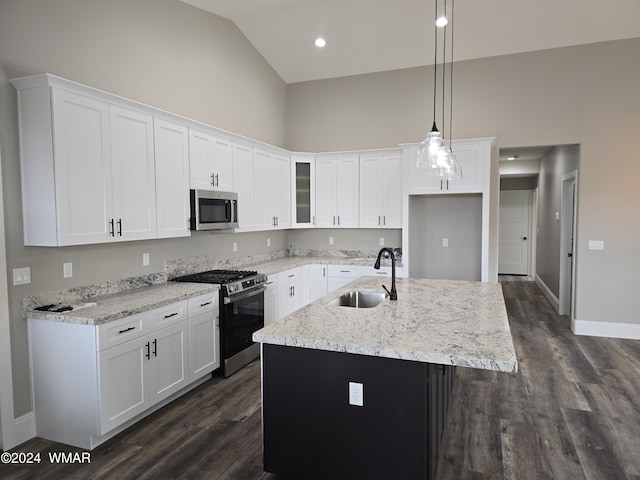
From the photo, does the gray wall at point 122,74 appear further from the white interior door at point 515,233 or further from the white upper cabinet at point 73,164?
the white interior door at point 515,233

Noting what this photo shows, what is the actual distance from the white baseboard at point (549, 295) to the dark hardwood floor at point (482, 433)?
7.53 feet

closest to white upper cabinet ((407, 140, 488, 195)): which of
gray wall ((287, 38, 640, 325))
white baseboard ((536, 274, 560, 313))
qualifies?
gray wall ((287, 38, 640, 325))

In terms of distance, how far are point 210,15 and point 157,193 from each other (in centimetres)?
248

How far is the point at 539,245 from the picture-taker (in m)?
8.99

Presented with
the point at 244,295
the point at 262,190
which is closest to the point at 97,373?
the point at 244,295

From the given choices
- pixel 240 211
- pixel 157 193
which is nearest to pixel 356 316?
pixel 157 193

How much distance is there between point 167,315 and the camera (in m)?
3.23

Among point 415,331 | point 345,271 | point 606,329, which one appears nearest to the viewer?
point 415,331

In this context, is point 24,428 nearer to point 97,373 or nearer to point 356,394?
point 97,373

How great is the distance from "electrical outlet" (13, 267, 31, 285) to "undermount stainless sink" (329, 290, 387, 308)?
2225 millimetres

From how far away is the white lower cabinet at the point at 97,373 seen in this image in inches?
105

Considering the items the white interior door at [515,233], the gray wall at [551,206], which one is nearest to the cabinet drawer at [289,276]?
the gray wall at [551,206]

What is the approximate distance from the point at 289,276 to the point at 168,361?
7.29 feet

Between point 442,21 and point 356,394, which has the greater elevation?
point 442,21
